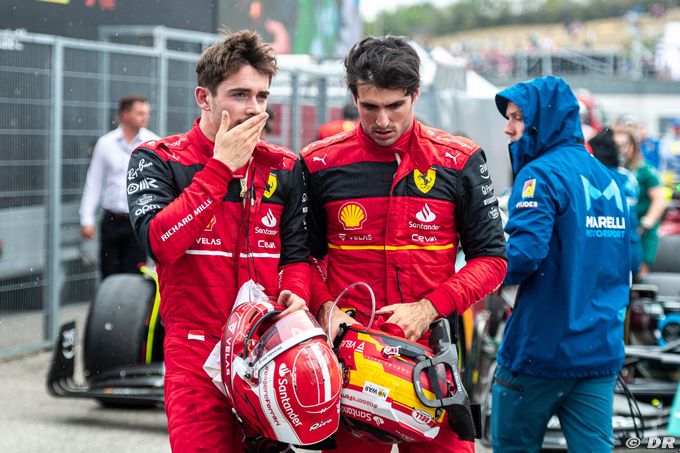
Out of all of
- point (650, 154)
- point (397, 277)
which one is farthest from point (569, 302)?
point (650, 154)

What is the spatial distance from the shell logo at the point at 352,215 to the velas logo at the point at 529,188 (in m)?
0.94

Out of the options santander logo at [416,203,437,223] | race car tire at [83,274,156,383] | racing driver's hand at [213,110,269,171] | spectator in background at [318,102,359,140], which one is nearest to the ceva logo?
santander logo at [416,203,437,223]

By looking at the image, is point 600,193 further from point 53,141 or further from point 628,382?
point 53,141

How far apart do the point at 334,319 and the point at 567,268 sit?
1.22 metres

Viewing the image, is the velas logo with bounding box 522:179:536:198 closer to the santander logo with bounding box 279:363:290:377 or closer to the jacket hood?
the jacket hood

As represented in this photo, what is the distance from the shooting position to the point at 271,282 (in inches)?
141

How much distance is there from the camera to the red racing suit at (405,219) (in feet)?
12.1

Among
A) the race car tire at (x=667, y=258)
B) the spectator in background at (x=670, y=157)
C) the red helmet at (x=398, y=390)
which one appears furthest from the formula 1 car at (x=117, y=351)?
the spectator in background at (x=670, y=157)

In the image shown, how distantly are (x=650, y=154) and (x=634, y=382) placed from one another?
17.9m

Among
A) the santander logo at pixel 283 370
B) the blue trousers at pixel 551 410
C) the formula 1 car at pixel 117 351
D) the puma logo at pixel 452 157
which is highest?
the puma logo at pixel 452 157

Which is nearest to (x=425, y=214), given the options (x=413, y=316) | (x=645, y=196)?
(x=413, y=316)

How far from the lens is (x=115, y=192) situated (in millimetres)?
9000

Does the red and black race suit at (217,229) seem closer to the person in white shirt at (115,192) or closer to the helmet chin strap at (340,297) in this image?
the helmet chin strap at (340,297)

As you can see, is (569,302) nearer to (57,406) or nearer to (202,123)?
(202,123)
